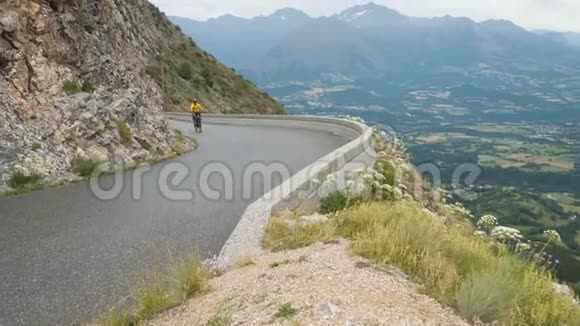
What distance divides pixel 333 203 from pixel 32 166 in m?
7.83

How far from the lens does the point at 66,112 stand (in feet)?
49.8

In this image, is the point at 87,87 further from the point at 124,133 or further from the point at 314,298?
the point at 314,298

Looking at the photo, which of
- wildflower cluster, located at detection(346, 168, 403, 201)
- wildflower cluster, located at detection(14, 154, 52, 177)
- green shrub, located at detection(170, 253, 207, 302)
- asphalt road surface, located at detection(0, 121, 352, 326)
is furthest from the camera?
wildflower cluster, located at detection(14, 154, 52, 177)

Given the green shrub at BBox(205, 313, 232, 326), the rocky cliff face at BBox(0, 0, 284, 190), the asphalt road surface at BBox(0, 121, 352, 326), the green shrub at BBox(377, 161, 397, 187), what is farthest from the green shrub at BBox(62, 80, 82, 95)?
the green shrub at BBox(205, 313, 232, 326)

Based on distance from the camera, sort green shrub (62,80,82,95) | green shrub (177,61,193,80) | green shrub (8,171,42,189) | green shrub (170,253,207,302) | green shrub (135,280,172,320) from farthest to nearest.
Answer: green shrub (177,61,193,80), green shrub (62,80,82,95), green shrub (8,171,42,189), green shrub (170,253,207,302), green shrub (135,280,172,320)

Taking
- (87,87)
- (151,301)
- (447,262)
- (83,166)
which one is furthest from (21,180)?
(447,262)

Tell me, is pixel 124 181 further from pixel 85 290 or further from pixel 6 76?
pixel 85 290

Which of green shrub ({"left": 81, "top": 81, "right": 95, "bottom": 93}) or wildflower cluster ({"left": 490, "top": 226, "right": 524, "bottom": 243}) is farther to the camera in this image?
green shrub ({"left": 81, "top": 81, "right": 95, "bottom": 93})

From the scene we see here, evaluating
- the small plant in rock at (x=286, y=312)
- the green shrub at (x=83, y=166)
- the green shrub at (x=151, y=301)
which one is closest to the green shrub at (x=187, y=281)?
the green shrub at (x=151, y=301)

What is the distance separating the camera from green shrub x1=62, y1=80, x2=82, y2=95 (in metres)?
16.1

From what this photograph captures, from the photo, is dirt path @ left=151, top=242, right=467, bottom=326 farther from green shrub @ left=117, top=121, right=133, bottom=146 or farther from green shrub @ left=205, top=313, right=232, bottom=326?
green shrub @ left=117, top=121, right=133, bottom=146

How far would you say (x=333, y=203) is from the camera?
29.5 ft

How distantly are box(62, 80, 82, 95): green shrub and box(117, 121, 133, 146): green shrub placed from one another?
1.62 metres

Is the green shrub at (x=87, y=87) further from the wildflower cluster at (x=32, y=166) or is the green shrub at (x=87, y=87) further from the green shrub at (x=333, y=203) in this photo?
the green shrub at (x=333, y=203)
